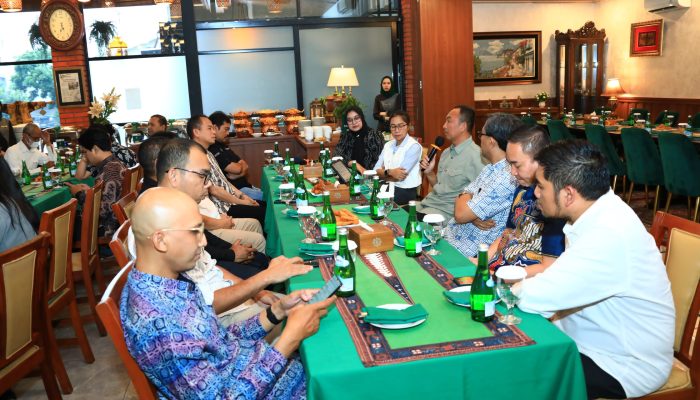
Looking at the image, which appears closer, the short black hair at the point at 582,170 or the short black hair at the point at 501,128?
the short black hair at the point at 582,170

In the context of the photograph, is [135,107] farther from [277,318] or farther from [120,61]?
[277,318]

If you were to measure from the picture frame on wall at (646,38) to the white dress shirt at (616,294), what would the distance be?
10.6 m

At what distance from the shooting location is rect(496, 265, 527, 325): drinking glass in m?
1.92

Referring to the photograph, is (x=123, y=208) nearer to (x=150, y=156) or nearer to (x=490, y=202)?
(x=150, y=156)

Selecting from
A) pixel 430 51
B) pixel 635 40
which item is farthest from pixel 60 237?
pixel 635 40

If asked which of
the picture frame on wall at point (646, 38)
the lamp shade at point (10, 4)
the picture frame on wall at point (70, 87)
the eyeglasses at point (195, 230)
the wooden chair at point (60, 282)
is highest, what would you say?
the lamp shade at point (10, 4)

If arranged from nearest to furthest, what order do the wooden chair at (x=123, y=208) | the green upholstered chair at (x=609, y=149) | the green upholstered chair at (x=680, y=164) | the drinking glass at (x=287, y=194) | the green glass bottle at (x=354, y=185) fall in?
the wooden chair at (x=123, y=208), the drinking glass at (x=287, y=194), the green glass bottle at (x=354, y=185), the green upholstered chair at (x=680, y=164), the green upholstered chair at (x=609, y=149)

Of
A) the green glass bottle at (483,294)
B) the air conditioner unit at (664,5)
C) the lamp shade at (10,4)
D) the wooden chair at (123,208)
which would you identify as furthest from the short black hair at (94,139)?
the air conditioner unit at (664,5)

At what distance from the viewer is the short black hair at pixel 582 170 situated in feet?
6.51

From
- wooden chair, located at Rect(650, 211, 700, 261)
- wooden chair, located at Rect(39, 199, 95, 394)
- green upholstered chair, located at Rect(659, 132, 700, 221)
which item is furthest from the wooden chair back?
green upholstered chair, located at Rect(659, 132, 700, 221)

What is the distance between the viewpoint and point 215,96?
10.1 metres

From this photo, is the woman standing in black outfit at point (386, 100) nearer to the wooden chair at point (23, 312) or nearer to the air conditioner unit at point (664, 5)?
the air conditioner unit at point (664, 5)

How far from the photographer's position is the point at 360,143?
6105mm

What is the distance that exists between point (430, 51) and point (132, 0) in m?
4.86
